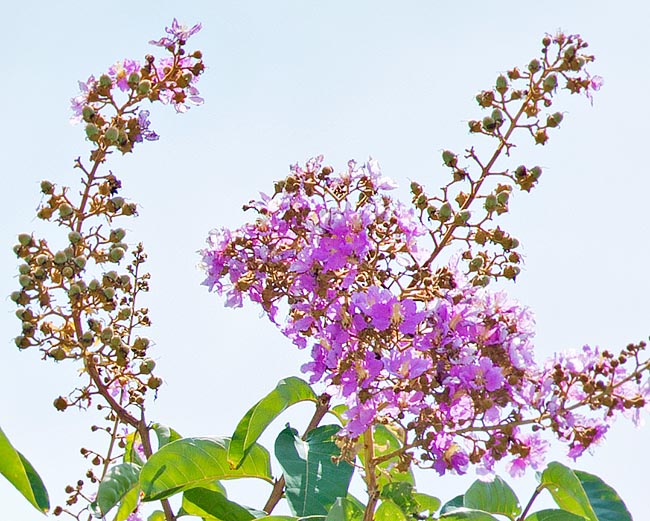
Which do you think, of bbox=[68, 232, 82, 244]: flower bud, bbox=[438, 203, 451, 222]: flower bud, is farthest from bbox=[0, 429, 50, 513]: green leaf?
bbox=[438, 203, 451, 222]: flower bud

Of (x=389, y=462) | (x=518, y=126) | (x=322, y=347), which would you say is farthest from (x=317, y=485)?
(x=518, y=126)

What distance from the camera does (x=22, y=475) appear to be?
2061 mm

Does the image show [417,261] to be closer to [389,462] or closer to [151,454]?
[389,462]

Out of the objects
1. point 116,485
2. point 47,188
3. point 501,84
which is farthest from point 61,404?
point 501,84

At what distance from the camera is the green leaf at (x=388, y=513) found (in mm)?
2267

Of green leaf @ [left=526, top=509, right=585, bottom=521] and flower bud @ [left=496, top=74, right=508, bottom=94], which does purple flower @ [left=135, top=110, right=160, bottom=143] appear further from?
green leaf @ [left=526, top=509, right=585, bottom=521]

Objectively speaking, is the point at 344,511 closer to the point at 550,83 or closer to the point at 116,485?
the point at 116,485

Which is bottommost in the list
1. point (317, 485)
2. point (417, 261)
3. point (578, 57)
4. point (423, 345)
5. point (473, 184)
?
point (317, 485)

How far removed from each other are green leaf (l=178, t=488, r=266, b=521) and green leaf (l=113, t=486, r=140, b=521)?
103mm

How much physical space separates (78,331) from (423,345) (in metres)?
0.65

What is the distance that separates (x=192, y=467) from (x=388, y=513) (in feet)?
1.33

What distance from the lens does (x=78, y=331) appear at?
2.19 meters

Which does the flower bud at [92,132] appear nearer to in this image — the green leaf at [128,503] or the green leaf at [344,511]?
the green leaf at [128,503]

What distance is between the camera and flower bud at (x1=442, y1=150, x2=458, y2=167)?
2318 millimetres
